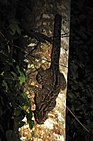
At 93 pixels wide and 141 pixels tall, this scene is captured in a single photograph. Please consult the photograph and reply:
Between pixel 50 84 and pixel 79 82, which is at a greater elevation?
pixel 79 82

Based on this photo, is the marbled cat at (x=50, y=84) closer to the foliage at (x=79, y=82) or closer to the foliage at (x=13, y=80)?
the foliage at (x=13, y=80)

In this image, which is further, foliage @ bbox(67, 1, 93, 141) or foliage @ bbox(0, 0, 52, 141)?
foliage @ bbox(67, 1, 93, 141)

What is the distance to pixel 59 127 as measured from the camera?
61.7 inches

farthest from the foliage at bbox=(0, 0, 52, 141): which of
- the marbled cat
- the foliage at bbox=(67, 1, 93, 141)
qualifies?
the foliage at bbox=(67, 1, 93, 141)

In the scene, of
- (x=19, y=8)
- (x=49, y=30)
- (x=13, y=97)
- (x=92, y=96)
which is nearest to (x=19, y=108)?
(x=13, y=97)

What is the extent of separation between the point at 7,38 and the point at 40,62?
0.53 feet

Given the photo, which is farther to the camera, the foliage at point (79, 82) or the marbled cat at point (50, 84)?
the foliage at point (79, 82)

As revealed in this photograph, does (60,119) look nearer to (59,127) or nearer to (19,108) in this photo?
(59,127)

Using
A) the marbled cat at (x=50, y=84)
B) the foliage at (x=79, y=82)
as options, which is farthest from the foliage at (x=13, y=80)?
the foliage at (x=79, y=82)

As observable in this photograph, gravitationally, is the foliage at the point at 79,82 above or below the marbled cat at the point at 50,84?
above

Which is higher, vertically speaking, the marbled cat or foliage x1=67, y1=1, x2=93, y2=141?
foliage x1=67, y1=1, x2=93, y2=141

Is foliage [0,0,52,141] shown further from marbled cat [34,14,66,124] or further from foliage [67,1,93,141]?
foliage [67,1,93,141]

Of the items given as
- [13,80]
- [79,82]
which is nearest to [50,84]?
[13,80]

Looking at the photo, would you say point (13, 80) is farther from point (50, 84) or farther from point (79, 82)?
point (79, 82)
